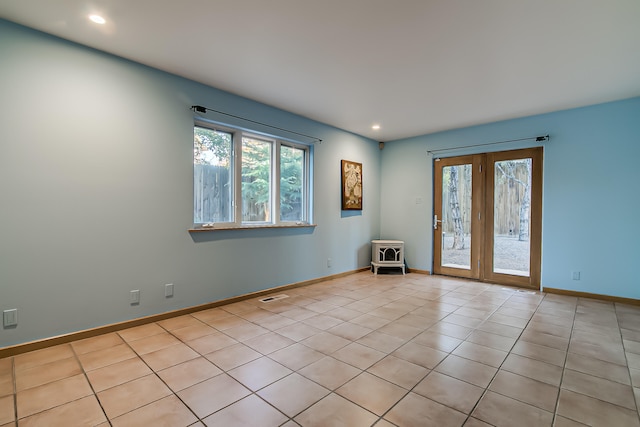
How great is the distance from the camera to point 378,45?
2.69m

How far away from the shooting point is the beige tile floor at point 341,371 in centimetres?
174

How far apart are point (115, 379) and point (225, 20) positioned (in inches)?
109

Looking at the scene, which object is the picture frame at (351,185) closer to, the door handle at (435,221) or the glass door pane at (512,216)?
the door handle at (435,221)

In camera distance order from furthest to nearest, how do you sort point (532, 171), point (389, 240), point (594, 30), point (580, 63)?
point (389, 240) < point (532, 171) < point (580, 63) < point (594, 30)

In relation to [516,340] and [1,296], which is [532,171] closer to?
[516,340]

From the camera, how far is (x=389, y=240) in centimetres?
616

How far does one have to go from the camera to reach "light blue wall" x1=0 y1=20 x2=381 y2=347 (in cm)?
244

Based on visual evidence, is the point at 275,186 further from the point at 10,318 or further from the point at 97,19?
the point at 10,318

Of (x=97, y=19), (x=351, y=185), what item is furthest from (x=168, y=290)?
(x=351, y=185)

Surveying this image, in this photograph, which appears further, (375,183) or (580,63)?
(375,183)

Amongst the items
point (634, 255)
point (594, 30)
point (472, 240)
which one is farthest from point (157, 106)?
point (634, 255)

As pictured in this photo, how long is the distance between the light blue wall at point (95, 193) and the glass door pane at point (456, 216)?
143 inches

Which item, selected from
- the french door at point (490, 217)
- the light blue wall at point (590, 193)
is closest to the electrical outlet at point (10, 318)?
the french door at point (490, 217)

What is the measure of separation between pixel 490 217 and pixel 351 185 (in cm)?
241
